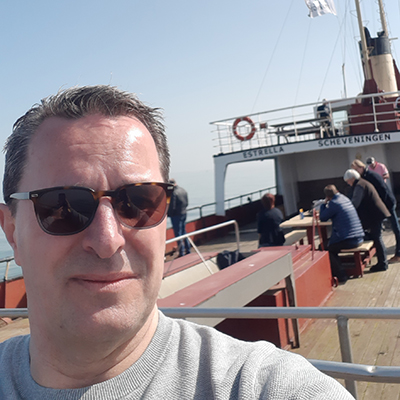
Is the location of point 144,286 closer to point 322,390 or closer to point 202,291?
point 322,390

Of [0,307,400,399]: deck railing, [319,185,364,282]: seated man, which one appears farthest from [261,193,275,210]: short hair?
[0,307,400,399]: deck railing

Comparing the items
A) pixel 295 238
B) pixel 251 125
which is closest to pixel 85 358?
pixel 295 238

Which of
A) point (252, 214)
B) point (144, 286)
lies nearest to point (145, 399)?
point (144, 286)

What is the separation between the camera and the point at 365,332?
198 inches

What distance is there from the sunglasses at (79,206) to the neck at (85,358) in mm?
261

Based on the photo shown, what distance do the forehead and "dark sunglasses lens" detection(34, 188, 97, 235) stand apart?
3cm

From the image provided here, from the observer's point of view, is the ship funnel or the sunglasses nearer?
the sunglasses

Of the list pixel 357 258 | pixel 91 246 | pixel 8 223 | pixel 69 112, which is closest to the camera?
pixel 91 246

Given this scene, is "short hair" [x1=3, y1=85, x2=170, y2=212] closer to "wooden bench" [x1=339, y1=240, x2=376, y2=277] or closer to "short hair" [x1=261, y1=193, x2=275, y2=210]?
"short hair" [x1=261, y1=193, x2=275, y2=210]

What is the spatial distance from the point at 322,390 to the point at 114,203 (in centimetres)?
63

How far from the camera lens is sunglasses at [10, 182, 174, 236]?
3.62ft

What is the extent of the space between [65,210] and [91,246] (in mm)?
112

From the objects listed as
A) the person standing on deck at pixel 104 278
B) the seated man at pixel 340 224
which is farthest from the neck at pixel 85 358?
the seated man at pixel 340 224

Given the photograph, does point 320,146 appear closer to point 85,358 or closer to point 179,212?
point 179,212
